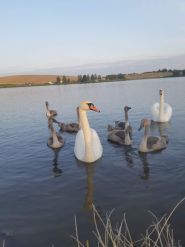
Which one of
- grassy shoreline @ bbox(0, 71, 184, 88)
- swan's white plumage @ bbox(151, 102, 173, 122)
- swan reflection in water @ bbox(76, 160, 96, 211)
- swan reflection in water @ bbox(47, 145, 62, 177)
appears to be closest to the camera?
swan reflection in water @ bbox(76, 160, 96, 211)

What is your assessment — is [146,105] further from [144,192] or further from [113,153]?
[144,192]

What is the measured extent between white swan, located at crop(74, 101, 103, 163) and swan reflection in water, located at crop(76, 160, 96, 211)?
10.3 inches

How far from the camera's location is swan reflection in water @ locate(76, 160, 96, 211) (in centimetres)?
938

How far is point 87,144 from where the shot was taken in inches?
519

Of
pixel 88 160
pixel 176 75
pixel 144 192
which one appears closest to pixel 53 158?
pixel 88 160

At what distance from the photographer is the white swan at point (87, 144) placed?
13125mm

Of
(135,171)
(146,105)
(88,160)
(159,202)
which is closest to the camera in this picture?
(159,202)

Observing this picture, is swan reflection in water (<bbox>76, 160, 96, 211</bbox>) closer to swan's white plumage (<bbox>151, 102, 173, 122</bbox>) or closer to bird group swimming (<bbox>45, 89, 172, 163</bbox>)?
bird group swimming (<bbox>45, 89, 172, 163</bbox>)

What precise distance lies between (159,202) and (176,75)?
117 meters

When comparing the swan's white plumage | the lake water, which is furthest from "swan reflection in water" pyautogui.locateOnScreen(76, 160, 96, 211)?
the swan's white plumage

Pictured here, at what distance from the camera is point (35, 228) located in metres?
8.21

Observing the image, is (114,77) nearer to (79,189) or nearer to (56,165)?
(56,165)

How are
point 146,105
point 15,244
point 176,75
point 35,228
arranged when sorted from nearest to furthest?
point 15,244
point 35,228
point 146,105
point 176,75

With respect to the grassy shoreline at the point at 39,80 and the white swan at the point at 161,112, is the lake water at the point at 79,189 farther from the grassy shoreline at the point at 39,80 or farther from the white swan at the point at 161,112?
the grassy shoreline at the point at 39,80
